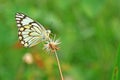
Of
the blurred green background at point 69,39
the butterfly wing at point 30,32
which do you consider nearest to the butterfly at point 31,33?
the butterfly wing at point 30,32

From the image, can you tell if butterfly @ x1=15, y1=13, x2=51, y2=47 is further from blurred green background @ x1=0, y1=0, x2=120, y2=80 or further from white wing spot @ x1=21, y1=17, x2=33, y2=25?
blurred green background @ x1=0, y1=0, x2=120, y2=80

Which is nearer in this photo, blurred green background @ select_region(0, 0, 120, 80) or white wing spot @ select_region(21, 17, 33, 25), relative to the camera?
white wing spot @ select_region(21, 17, 33, 25)

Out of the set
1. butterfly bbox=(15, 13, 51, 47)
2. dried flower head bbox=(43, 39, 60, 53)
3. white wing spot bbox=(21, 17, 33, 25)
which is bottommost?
dried flower head bbox=(43, 39, 60, 53)

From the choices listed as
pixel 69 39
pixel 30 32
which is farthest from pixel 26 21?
pixel 69 39

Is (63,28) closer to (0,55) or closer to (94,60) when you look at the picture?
(94,60)

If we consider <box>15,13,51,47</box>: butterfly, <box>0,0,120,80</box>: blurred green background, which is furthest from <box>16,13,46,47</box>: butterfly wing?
<box>0,0,120,80</box>: blurred green background

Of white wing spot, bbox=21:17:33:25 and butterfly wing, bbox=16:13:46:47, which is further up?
white wing spot, bbox=21:17:33:25

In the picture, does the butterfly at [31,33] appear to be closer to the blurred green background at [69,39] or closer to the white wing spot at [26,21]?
the white wing spot at [26,21]

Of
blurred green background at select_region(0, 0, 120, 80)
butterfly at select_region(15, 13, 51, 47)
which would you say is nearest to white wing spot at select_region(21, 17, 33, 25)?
butterfly at select_region(15, 13, 51, 47)

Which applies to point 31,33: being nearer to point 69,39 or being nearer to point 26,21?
point 26,21
